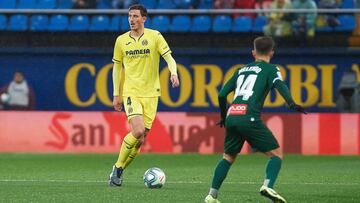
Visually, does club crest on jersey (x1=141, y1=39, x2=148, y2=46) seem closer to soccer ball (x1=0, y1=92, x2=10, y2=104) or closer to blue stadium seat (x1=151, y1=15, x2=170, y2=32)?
blue stadium seat (x1=151, y1=15, x2=170, y2=32)

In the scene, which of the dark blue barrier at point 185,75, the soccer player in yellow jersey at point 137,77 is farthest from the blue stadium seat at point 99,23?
the soccer player in yellow jersey at point 137,77

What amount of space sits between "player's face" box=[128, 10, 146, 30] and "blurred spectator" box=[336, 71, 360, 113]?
27.1ft

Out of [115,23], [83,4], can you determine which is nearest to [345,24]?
[115,23]

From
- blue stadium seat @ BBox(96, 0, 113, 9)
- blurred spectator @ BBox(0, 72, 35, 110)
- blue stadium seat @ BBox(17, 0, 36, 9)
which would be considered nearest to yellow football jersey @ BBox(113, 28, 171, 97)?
blurred spectator @ BBox(0, 72, 35, 110)

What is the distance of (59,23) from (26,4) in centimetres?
189

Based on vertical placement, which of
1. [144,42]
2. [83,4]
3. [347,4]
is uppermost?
[347,4]

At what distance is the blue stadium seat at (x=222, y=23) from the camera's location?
19.9m

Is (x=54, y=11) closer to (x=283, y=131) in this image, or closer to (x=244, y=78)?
(x=283, y=131)

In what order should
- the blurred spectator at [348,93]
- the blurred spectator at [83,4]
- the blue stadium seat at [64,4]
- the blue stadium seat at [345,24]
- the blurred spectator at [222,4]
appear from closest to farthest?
the blurred spectator at [348,93] → the blue stadium seat at [345,24] → the blurred spectator at [83,4] → the blurred spectator at [222,4] → the blue stadium seat at [64,4]

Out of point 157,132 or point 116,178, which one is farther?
point 157,132

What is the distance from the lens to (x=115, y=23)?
20.1 m

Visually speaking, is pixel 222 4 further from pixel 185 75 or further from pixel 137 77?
pixel 137 77

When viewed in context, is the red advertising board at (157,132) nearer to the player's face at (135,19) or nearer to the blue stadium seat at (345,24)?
the blue stadium seat at (345,24)

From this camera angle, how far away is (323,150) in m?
19.5
